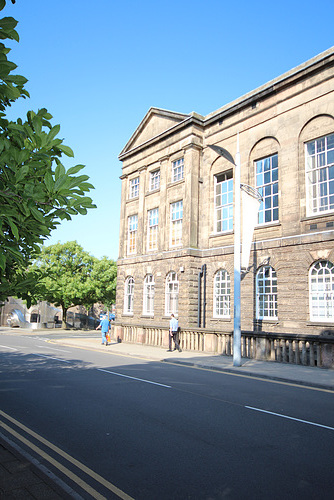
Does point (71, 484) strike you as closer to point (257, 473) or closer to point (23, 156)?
point (257, 473)

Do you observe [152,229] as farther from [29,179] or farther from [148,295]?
[29,179]

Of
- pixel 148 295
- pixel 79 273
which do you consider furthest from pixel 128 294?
pixel 79 273

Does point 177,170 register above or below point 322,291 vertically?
above

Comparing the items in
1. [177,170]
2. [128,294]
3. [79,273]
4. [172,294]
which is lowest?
[172,294]

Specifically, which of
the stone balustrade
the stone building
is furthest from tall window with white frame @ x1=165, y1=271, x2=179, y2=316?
the stone balustrade

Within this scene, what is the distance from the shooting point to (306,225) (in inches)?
688

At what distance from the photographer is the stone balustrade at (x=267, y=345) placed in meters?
13.5

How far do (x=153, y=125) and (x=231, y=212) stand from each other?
9.68 metres

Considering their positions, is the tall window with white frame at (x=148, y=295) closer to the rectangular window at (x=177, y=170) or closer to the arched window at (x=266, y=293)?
the rectangular window at (x=177, y=170)

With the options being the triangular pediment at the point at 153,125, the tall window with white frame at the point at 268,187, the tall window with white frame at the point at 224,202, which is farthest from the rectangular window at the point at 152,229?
the tall window with white frame at the point at 268,187

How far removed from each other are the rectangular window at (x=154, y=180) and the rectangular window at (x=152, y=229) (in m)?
1.61

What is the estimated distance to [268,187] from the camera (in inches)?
777

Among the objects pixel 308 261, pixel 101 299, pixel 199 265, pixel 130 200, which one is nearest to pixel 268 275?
pixel 308 261

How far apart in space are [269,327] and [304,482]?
1444 centimetres
